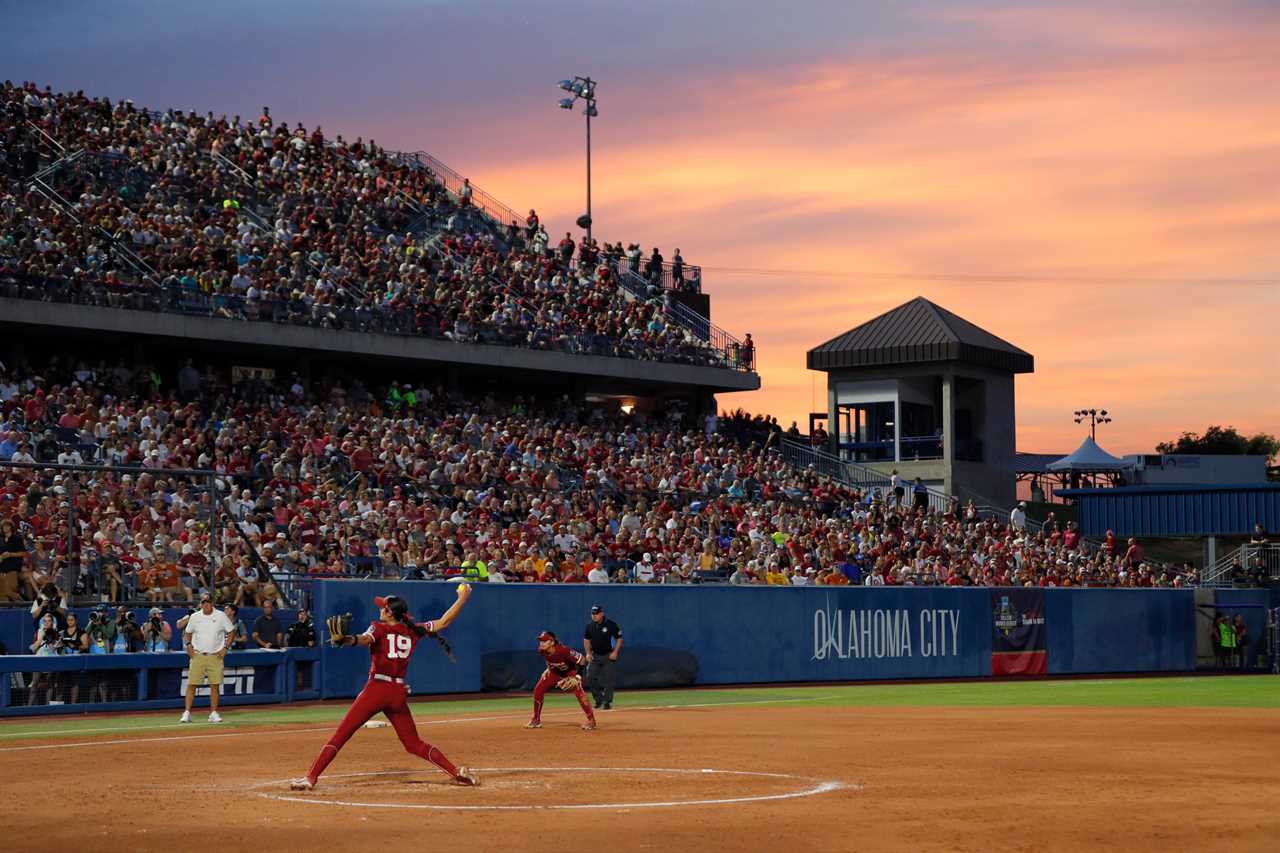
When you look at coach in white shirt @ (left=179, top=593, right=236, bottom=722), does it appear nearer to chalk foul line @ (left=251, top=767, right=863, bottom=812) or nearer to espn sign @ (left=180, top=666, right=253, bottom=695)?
espn sign @ (left=180, top=666, right=253, bottom=695)

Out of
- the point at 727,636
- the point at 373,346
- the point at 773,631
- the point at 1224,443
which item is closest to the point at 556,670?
the point at 727,636

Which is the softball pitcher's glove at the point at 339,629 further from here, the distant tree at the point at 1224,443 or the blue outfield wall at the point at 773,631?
the distant tree at the point at 1224,443

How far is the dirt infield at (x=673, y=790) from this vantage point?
12578mm

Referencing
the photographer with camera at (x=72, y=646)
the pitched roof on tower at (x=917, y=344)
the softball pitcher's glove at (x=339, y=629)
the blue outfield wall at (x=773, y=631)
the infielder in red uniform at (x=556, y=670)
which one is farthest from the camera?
the pitched roof on tower at (x=917, y=344)

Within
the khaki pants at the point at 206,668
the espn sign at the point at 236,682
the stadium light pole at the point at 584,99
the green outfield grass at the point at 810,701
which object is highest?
the stadium light pole at the point at 584,99

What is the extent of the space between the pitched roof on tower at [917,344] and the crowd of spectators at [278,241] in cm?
901

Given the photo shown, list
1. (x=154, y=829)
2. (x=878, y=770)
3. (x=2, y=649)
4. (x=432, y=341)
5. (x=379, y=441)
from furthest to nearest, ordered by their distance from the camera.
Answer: (x=432, y=341), (x=379, y=441), (x=2, y=649), (x=878, y=770), (x=154, y=829)

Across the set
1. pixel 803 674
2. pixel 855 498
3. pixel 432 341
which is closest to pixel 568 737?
pixel 803 674

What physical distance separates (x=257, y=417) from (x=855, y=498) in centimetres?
2113

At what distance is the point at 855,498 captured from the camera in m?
52.1

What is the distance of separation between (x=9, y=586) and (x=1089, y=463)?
49.5 m

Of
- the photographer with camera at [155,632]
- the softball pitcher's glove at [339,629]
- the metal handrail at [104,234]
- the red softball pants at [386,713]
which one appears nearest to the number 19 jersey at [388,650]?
the red softball pants at [386,713]

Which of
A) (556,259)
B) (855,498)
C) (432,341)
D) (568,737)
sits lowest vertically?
(568,737)

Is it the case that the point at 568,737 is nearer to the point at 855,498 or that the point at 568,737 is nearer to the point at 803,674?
the point at 803,674
